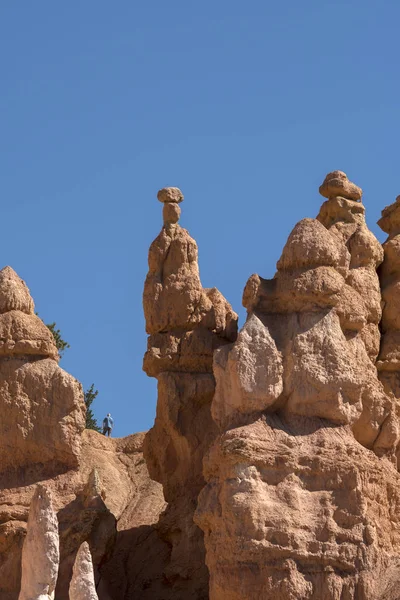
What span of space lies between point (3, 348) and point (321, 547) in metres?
7.25

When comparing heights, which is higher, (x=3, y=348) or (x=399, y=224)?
(x=399, y=224)

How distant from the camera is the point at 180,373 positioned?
35.4m

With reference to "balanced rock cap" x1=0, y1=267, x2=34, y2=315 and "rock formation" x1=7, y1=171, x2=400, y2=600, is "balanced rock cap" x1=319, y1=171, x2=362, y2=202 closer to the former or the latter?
"rock formation" x1=7, y1=171, x2=400, y2=600

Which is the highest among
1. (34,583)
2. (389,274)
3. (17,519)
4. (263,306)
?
(389,274)

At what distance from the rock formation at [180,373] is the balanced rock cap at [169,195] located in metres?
0.68

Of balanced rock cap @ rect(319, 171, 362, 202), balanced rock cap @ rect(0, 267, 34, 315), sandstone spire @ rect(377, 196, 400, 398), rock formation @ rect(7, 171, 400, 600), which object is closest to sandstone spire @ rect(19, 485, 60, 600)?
rock formation @ rect(7, 171, 400, 600)

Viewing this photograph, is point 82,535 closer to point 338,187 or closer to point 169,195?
point 169,195

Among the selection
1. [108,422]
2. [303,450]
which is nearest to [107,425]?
[108,422]

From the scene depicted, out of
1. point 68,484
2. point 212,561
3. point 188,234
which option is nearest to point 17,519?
point 68,484

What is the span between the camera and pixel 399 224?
3712 centimetres

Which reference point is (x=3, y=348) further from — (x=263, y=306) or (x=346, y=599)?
(x=346, y=599)

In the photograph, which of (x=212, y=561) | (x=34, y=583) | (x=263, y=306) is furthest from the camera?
(x=263, y=306)

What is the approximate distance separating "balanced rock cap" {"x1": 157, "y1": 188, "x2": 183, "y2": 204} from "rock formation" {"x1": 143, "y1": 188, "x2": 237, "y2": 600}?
2.23 ft

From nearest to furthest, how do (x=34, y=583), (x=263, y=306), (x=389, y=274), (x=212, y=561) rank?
(x=34, y=583) → (x=212, y=561) → (x=263, y=306) → (x=389, y=274)
